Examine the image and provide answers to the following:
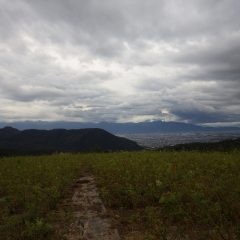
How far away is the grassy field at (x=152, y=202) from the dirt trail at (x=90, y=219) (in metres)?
0.37

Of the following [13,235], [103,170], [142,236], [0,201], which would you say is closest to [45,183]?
[0,201]

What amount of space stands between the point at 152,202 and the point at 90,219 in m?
2.41

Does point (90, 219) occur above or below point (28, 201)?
below

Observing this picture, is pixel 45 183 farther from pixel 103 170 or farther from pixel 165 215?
pixel 165 215

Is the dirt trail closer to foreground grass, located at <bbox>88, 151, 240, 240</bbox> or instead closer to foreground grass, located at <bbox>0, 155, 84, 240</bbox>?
foreground grass, located at <bbox>88, 151, 240, 240</bbox>

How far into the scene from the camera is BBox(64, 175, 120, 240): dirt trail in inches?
329

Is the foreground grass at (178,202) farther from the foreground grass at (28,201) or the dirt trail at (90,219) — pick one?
the foreground grass at (28,201)

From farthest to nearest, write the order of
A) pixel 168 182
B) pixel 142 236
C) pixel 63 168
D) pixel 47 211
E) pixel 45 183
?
pixel 63 168, pixel 45 183, pixel 168 182, pixel 47 211, pixel 142 236

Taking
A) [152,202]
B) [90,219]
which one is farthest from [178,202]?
[90,219]

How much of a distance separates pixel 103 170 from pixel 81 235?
1063cm

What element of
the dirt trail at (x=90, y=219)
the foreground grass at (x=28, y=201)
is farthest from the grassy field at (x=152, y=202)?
the dirt trail at (x=90, y=219)

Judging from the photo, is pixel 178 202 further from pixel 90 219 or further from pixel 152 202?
pixel 90 219

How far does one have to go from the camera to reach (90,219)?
32.3ft

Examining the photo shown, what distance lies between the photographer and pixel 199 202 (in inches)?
382
